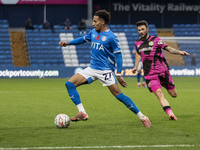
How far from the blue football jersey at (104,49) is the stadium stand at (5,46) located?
75.2 ft

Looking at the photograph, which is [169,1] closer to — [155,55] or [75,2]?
[75,2]

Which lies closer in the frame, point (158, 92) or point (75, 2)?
point (158, 92)

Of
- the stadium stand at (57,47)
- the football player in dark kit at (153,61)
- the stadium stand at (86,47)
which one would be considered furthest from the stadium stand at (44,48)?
the football player in dark kit at (153,61)

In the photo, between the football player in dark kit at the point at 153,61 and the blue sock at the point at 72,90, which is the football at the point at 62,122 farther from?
the football player in dark kit at the point at 153,61

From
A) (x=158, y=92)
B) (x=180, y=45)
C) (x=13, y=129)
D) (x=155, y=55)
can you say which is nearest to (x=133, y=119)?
(x=158, y=92)

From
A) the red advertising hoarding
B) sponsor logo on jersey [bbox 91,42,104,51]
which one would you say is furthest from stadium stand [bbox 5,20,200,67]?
sponsor logo on jersey [bbox 91,42,104,51]

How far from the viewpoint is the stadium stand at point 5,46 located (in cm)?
3111

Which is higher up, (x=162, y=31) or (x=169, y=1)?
(x=169, y=1)

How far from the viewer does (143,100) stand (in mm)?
14219

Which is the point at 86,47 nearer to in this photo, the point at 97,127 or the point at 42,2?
the point at 42,2

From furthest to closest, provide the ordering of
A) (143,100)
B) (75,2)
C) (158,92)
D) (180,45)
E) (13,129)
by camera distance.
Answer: (75,2) < (180,45) < (143,100) < (158,92) < (13,129)

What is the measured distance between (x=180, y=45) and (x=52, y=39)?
9.83 metres

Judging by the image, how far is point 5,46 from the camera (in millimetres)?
32438

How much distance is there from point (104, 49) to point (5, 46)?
81.8 ft
